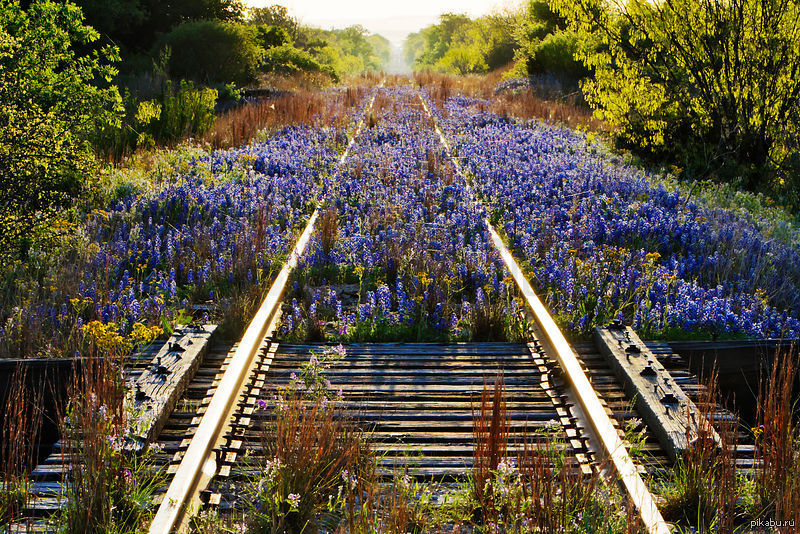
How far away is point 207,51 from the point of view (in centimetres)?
2661

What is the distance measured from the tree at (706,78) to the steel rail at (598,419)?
7.39 meters

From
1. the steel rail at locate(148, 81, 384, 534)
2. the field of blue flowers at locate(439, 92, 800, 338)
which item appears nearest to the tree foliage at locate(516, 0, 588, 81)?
the field of blue flowers at locate(439, 92, 800, 338)

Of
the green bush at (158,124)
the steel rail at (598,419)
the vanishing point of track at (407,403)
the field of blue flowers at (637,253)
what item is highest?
the green bush at (158,124)

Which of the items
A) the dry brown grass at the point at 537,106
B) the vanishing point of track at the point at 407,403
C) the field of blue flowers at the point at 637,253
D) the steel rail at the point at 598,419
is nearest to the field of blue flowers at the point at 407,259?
the field of blue flowers at the point at 637,253

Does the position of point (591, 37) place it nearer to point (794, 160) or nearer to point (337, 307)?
point (794, 160)

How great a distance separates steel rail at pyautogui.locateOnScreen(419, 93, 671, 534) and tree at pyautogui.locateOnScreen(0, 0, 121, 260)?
178 inches

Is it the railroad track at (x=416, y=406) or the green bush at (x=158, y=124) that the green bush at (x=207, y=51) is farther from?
the railroad track at (x=416, y=406)

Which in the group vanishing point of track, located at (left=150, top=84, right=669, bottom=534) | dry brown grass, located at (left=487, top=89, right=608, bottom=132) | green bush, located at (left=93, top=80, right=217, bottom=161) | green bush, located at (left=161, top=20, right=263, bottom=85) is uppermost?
green bush, located at (left=161, top=20, right=263, bottom=85)

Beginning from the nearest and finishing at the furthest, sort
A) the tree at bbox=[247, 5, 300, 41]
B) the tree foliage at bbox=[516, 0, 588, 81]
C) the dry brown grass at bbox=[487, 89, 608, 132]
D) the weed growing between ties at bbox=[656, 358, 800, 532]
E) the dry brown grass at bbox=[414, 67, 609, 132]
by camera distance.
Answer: the weed growing between ties at bbox=[656, 358, 800, 532]
the dry brown grass at bbox=[487, 89, 608, 132]
the dry brown grass at bbox=[414, 67, 609, 132]
the tree foliage at bbox=[516, 0, 588, 81]
the tree at bbox=[247, 5, 300, 41]

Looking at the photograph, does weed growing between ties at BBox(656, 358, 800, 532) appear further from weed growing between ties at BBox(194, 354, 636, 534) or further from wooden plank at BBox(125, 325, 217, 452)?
wooden plank at BBox(125, 325, 217, 452)

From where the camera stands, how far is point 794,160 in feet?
37.4

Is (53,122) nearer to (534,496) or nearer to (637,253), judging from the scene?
(637,253)

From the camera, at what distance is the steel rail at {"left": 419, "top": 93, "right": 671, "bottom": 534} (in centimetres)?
269

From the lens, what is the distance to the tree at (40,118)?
21.1 feet
